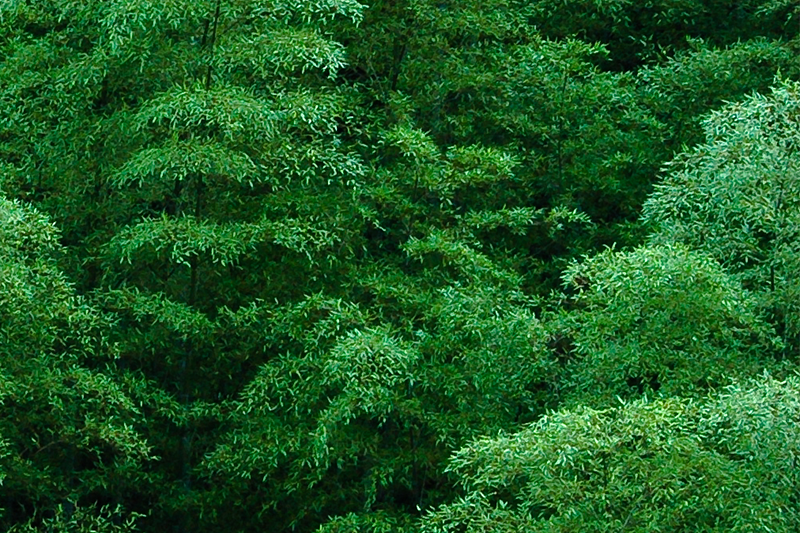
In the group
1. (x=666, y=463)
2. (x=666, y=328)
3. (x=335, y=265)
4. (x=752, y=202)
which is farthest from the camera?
(x=335, y=265)

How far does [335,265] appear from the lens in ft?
35.1

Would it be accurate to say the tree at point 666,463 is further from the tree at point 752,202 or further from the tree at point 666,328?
the tree at point 752,202

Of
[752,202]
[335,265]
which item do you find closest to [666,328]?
[752,202]

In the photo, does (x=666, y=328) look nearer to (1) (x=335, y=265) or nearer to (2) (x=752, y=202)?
(2) (x=752, y=202)

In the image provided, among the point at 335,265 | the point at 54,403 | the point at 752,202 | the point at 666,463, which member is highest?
the point at 752,202

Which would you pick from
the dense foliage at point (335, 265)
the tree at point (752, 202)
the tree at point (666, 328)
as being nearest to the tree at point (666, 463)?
the dense foliage at point (335, 265)

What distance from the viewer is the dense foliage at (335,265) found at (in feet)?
28.2

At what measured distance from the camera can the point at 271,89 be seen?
10094mm

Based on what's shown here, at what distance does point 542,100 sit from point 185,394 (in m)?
3.48

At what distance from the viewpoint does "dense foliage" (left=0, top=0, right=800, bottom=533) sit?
861cm

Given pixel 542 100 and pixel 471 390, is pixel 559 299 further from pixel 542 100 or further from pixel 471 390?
pixel 542 100

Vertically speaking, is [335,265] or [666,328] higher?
[666,328]

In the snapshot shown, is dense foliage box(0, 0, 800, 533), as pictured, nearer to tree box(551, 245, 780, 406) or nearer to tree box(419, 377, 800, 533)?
tree box(551, 245, 780, 406)

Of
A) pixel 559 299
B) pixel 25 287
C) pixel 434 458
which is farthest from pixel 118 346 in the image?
pixel 559 299
